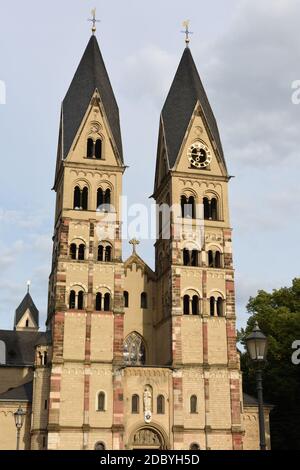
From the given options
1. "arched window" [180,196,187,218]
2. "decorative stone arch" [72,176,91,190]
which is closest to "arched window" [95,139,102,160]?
"decorative stone arch" [72,176,91,190]

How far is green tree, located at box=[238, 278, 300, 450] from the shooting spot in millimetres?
54344

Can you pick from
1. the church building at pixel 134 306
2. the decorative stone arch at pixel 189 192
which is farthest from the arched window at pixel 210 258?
the decorative stone arch at pixel 189 192

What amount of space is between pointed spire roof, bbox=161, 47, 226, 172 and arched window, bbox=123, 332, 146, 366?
14.2 metres

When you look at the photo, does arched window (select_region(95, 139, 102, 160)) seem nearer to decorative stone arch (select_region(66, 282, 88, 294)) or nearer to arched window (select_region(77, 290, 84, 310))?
decorative stone arch (select_region(66, 282, 88, 294))

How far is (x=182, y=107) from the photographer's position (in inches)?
2227

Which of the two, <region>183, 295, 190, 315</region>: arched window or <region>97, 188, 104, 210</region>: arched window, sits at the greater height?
<region>97, 188, 104, 210</region>: arched window

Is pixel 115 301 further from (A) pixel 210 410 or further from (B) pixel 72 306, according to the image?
(A) pixel 210 410

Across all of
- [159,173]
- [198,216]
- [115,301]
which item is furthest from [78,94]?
[115,301]

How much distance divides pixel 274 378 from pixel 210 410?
967cm

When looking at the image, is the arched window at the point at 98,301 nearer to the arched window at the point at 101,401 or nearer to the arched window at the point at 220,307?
the arched window at the point at 101,401

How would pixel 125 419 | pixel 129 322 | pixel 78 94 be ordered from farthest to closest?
pixel 78 94
pixel 129 322
pixel 125 419

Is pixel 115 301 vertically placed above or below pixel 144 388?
above

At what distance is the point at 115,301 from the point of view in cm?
4900

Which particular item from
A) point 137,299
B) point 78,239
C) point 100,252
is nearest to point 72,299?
point 100,252
